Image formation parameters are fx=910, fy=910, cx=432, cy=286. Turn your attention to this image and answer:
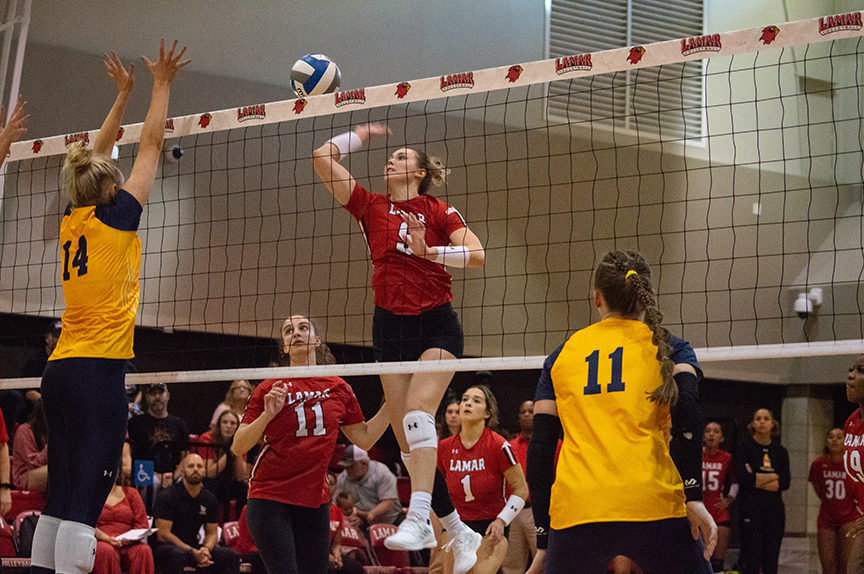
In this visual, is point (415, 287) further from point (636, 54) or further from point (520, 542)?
point (520, 542)

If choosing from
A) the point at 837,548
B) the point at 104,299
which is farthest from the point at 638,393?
the point at 837,548

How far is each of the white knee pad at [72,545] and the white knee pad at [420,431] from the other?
1618 millimetres

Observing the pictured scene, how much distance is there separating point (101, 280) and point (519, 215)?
8.34m

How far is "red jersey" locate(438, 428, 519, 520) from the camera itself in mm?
7094

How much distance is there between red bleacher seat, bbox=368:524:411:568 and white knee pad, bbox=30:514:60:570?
485cm

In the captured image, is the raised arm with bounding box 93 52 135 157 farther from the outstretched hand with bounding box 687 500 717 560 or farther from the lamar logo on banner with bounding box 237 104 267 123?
the outstretched hand with bounding box 687 500 717 560

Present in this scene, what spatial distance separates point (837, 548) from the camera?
9.14 meters

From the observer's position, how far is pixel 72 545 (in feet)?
12.3

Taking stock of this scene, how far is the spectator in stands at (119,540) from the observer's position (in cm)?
727

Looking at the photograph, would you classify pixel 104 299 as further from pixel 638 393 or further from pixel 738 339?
pixel 738 339

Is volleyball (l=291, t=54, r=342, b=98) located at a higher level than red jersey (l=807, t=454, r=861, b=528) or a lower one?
higher

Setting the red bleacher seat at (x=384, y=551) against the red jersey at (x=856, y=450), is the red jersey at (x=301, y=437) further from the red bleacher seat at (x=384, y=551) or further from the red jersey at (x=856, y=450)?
the red jersey at (x=856, y=450)

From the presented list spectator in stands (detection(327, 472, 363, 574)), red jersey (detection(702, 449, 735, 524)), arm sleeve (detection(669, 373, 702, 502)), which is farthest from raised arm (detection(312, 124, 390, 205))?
red jersey (detection(702, 449, 735, 524))

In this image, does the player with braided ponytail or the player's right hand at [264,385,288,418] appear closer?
the player with braided ponytail
